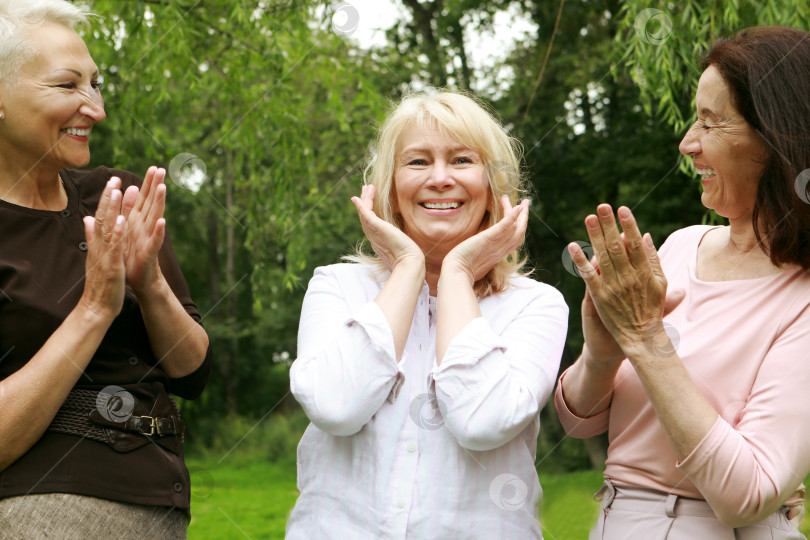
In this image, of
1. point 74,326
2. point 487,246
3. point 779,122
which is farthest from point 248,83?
point 779,122

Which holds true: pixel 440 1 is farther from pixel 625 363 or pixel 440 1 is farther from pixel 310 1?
pixel 625 363

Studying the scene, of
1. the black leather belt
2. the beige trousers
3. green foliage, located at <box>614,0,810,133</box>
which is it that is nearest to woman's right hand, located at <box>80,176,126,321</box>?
the black leather belt

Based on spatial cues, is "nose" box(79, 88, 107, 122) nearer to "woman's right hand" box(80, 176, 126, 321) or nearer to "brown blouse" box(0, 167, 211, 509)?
"brown blouse" box(0, 167, 211, 509)

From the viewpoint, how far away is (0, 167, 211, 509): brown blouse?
6.97ft

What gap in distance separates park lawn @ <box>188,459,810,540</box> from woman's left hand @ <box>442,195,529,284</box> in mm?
1037

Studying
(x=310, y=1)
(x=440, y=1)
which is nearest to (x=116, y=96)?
(x=310, y=1)

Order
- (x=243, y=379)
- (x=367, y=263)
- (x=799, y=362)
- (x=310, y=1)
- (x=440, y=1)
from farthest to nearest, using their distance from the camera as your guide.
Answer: (x=243, y=379) < (x=440, y=1) < (x=310, y=1) < (x=367, y=263) < (x=799, y=362)

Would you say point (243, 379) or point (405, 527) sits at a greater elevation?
point (405, 527)

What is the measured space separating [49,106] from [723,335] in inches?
73.0

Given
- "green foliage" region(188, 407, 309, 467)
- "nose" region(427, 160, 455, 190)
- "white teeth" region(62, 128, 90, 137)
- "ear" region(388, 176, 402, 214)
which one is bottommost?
"green foliage" region(188, 407, 309, 467)

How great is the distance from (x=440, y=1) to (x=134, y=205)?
46.6 feet

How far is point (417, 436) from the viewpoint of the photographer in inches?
83.8

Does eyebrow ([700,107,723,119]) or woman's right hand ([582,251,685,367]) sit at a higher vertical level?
eyebrow ([700,107,723,119])

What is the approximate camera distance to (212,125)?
1573cm
